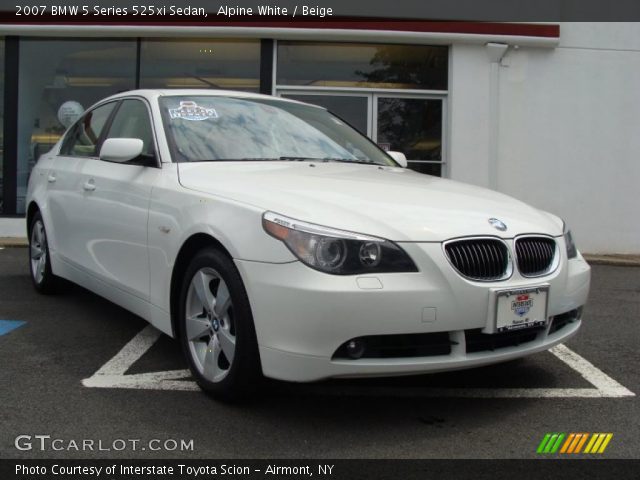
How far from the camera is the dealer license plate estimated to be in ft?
9.17

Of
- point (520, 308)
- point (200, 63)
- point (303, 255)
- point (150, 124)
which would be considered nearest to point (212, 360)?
point (303, 255)

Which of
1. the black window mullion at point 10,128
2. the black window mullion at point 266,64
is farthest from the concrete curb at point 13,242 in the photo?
the black window mullion at point 266,64

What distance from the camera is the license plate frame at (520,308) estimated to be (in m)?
2.79

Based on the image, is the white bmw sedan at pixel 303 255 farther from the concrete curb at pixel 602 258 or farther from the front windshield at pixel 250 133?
the concrete curb at pixel 602 258

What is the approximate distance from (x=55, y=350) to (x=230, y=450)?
1887mm

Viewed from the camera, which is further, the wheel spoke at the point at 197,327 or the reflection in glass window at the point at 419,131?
the reflection in glass window at the point at 419,131

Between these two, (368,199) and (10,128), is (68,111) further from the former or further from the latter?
(368,199)

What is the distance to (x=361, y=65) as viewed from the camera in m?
10.2

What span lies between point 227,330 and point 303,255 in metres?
0.60

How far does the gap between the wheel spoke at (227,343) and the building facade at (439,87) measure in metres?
7.59

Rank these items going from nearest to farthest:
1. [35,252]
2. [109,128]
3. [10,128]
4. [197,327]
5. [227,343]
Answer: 1. [227,343]
2. [197,327]
3. [109,128]
4. [35,252]
5. [10,128]
